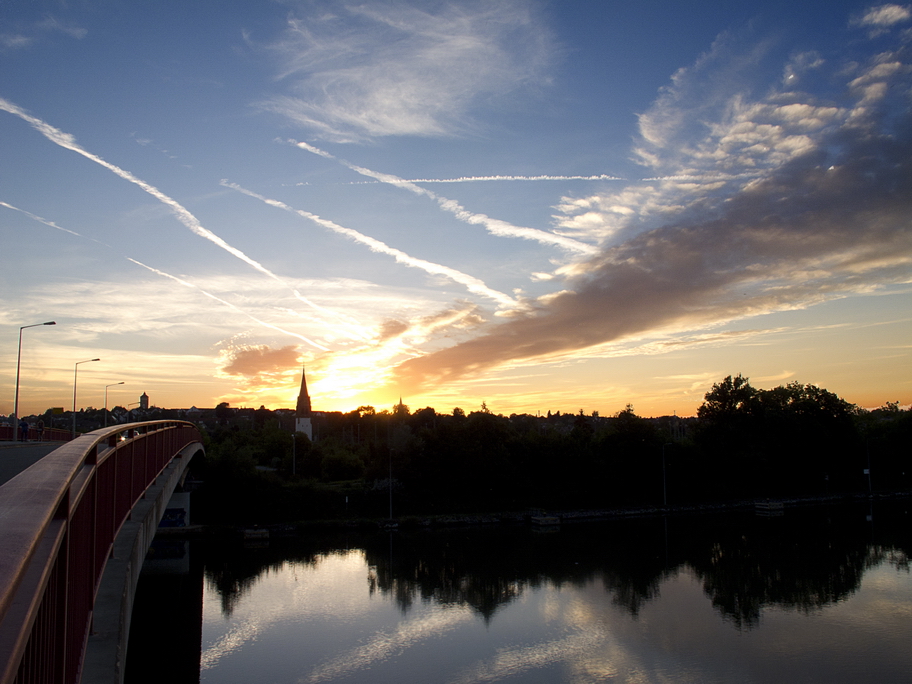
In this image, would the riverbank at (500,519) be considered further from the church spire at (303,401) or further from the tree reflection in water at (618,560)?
the church spire at (303,401)

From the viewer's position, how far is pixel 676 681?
1852 cm

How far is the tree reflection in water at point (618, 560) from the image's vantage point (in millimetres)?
28391

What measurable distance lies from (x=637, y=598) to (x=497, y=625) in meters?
7.31

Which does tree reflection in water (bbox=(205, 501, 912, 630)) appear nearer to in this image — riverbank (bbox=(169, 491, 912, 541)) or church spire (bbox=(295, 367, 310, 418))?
riverbank (bbox=(169, 491, 912, 541))

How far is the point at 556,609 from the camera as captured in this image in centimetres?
2611

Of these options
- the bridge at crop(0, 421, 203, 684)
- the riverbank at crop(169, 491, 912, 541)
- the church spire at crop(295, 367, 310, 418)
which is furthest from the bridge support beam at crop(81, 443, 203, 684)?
the church spire at crop(295, 367, 310, 418)

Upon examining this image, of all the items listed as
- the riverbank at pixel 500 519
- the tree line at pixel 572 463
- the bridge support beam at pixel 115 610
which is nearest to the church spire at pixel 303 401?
the tree line at pixel 572 463

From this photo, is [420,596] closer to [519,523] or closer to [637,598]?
[637,598]

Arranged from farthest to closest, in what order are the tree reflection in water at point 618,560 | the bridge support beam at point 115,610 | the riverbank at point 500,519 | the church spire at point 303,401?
the church spire at point 303,401, the riverbank at point 500,519, the tree reflection in water at point 618,560, the bridge support beam at point 115,610

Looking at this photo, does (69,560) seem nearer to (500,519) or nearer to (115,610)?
(115,610)

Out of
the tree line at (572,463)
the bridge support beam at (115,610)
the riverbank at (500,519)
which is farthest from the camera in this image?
the tree line at (572,463)

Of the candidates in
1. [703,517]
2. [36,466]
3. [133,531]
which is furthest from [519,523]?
[36,466]

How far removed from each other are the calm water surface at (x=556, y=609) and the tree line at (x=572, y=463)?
627 centimetres

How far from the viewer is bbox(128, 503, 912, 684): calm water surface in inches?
765
